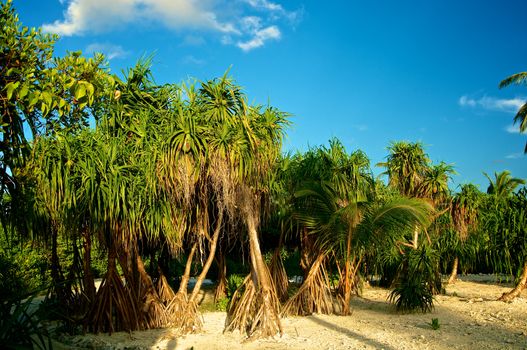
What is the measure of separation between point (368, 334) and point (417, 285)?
2673mm

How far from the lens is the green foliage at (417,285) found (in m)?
10.8

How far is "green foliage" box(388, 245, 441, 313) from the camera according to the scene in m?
10.8

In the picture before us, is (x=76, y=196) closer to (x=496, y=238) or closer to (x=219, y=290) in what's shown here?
(x=219, y=290)

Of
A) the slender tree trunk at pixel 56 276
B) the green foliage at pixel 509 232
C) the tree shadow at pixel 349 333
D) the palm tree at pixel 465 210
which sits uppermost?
the palm tree at pixel 465 210

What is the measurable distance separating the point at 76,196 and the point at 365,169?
6.43m

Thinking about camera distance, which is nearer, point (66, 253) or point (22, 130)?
point (22, 130)

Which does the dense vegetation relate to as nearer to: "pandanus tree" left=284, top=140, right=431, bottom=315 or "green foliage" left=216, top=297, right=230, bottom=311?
"pandanus tree" left=284, top=140, right=431, bottom=315

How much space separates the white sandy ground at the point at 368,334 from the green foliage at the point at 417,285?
25cm

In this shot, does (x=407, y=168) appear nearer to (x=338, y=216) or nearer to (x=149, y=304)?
(x=338, y=216)

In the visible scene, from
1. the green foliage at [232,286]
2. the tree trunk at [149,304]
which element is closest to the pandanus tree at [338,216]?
the tree trunk at [149,304]

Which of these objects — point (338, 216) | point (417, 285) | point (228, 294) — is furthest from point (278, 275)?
point (417, 285)

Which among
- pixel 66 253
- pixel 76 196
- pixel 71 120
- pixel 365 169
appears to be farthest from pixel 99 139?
pixel 66 253

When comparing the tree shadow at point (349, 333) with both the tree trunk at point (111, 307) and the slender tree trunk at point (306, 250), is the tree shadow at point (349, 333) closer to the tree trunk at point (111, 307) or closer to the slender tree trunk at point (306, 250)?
the slender tree trunk at point (306, 250)

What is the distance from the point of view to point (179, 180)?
28.9 feet
